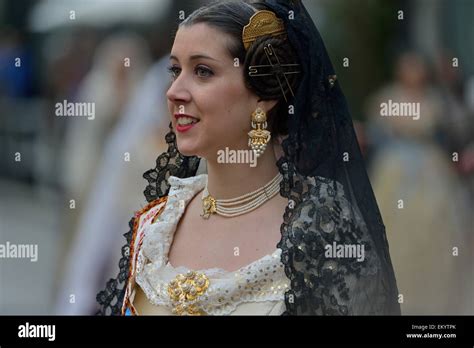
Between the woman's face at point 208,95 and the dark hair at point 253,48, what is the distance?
27 mm

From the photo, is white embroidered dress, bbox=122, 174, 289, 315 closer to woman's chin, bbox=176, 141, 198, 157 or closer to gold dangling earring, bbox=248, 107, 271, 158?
woman's chin, bbox=176, 141, 198, 157

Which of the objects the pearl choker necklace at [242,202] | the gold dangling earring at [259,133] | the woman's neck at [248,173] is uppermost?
the gold dangling earring at [259,133]

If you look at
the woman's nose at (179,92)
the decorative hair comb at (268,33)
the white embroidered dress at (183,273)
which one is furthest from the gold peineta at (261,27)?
the white embroidered dress at (183,273)

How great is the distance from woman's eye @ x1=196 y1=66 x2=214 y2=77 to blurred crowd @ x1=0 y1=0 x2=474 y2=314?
1.97ft

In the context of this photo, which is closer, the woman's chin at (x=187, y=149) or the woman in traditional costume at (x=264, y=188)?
the woman in traditional costume at (x=264, y=188)

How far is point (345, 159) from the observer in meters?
3.24

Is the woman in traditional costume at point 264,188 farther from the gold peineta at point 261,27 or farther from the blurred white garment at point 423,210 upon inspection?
the blurred white garment at point 423,210

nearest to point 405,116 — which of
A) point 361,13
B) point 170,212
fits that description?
point 361,13

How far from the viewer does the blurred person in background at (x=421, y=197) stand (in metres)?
3.81

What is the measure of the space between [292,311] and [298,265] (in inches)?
6.9

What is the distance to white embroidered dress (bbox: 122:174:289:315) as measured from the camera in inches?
122

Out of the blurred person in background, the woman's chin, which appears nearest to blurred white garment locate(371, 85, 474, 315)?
the blurred person in background
